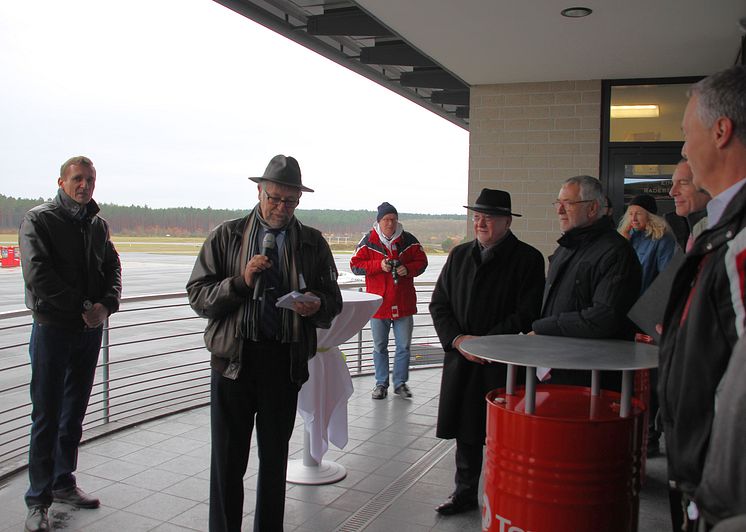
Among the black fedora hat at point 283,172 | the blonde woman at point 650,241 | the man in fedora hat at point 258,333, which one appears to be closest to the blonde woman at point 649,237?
the blonde woman at point 650,241

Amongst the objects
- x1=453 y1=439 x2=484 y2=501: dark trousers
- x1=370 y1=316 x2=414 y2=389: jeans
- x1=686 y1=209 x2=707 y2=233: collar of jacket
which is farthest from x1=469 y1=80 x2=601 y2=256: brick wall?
x1=686 y1=209 x2=707 y2=233: collar of jacket

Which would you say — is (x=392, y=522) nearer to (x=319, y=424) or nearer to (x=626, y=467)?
(x=319, y=424)

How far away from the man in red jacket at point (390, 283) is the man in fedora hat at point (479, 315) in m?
2.50

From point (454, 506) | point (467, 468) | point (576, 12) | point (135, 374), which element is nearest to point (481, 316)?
point (467, 468)

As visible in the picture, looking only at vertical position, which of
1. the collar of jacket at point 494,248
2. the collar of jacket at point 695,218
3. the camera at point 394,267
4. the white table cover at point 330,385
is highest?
the collar of jacket at point 695,218

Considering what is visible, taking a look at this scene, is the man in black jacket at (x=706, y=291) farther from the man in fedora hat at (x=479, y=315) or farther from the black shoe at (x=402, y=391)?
the black shoe at (x=402, y=391)

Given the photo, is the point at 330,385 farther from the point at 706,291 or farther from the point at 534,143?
the point at 534,143

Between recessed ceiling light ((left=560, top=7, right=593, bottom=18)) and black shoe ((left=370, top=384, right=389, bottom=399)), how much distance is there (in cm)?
344

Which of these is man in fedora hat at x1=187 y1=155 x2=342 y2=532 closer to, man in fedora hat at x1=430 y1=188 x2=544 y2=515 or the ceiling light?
man in fedora hat at x1=430 y1=188 x2=544 y2=515

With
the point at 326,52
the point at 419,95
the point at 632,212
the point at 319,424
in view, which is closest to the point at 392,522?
the point at 319,424

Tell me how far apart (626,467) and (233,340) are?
165 centimetres

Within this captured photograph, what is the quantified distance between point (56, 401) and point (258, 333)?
1.30m

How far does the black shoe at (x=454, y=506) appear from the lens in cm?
368

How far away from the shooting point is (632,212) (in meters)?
4.78
